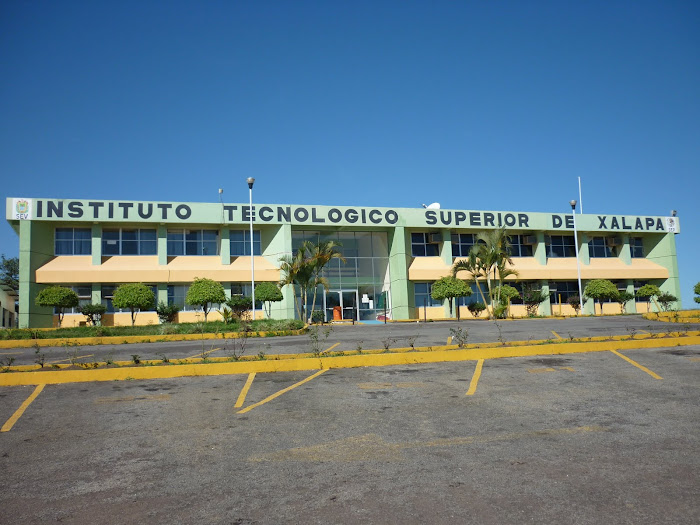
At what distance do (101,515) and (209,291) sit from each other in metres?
26.1

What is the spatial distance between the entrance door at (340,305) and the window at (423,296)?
423cm

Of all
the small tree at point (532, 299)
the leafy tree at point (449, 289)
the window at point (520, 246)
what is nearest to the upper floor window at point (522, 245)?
the window at point (520, 246)

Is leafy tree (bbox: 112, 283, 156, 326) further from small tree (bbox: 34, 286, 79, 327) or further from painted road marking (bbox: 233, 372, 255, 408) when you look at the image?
painted road marking (bbox: 233, 372, 255, 408)

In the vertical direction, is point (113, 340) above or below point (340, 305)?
below

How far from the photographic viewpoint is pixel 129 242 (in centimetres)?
3534

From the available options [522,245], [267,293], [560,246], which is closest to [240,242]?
[267,293]

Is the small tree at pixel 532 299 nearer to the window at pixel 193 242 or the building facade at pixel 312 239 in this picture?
the building facade at pixel 312 239

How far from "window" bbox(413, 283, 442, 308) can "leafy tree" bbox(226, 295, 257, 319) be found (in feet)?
38.2

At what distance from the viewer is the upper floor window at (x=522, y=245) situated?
4228 centimetres

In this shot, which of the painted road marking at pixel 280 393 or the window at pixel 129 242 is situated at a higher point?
the window at pixel 129 242

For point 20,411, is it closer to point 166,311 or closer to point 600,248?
point 166,311

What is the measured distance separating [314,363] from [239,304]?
2284 centimetres

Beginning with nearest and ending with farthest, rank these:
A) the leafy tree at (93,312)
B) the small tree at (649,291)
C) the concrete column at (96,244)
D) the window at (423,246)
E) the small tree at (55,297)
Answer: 1. the small tree at (55,297)
2. the leafy tree at (93,312)
3. the concrete column at (96,244)
4. the window at (423,246)
5. the small tree at (649,291)

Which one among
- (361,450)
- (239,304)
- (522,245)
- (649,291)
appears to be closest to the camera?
(361,450)
